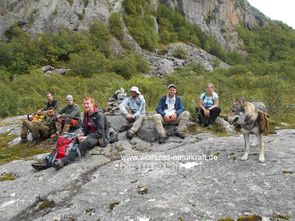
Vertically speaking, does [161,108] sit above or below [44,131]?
above

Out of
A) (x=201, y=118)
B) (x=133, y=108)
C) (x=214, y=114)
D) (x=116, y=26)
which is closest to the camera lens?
(x=133, y=108)

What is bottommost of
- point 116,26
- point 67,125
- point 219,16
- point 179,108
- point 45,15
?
point 67,125

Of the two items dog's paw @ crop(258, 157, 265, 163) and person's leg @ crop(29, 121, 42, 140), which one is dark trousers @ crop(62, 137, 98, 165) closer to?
person's leg @ crop(29, 121, 42, 140)

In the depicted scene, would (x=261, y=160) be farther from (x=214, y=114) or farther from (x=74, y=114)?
(x=74, y=114)

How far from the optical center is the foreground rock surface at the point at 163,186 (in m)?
7.02

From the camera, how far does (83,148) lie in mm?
10766

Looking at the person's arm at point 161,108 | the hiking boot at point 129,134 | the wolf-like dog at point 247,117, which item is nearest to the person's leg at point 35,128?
the hiking boot at point 129,134

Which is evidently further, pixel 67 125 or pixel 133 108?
pixel 67 125

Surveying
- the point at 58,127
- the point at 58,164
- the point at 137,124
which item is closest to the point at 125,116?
the point at 137,124

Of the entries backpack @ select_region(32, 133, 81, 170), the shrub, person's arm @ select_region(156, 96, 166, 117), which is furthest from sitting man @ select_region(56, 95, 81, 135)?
the shrub

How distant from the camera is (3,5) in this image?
62.0m

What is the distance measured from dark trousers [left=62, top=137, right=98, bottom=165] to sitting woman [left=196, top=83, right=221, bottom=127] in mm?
4814

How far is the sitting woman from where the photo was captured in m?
13.7

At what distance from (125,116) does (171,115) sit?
6.17 feet
